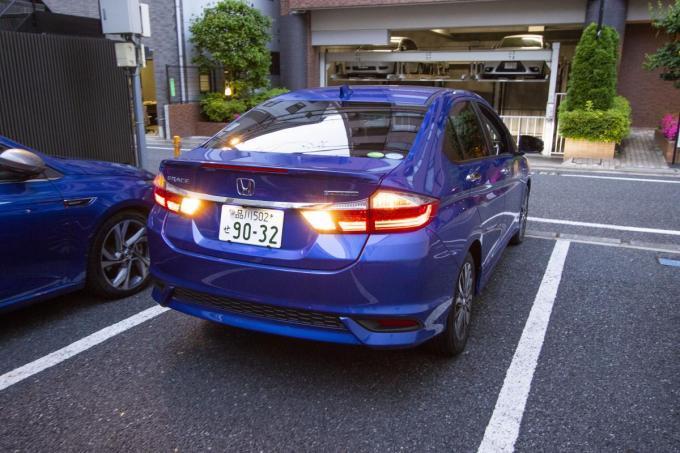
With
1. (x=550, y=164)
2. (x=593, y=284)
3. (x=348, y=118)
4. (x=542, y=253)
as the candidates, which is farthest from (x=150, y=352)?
(x=550, y=164)

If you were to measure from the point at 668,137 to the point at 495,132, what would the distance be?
11118 millimetres

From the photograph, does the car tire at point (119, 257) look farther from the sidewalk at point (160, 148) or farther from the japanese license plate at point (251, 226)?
the sidewalk at point (160, 148)

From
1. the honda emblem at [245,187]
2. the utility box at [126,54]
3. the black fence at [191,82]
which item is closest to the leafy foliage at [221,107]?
the black fence at [191,82]

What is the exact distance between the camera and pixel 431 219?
9.40ft

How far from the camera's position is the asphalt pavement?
8.82 feet

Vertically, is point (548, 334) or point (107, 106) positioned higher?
point (107, 106)

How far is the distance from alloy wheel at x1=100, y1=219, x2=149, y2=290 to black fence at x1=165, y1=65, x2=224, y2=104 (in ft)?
50.5

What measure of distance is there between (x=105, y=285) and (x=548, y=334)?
3177mm

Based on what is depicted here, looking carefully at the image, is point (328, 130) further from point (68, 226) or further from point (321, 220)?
point (68, 226)

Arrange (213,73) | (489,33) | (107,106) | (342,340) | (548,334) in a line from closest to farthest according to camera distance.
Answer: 1. (342,340)
2. (548,334)
3. (107,106)
4. (213,73)
5. (489,33)

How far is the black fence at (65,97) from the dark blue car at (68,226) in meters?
4.59

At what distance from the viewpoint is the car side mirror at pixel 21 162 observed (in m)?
3.49

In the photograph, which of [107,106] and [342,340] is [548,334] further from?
[107,106]

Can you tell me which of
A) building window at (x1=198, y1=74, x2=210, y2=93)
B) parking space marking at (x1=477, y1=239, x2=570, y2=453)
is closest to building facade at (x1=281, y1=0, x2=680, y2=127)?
building window at (x1=198, y1=74, x2=210, y2=93)
